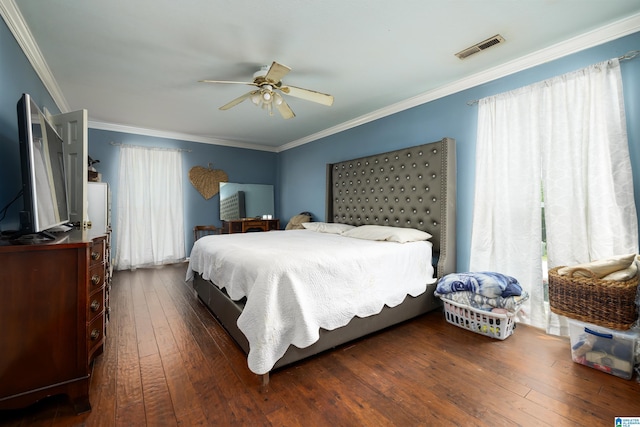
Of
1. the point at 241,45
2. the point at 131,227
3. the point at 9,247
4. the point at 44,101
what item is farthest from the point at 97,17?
the point at 131,227

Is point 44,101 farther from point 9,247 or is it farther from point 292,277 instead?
point 292,277

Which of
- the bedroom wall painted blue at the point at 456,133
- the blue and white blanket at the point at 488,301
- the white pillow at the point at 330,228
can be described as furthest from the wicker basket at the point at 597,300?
the white pillow at the point at 330,228

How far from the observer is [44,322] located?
4.11ft

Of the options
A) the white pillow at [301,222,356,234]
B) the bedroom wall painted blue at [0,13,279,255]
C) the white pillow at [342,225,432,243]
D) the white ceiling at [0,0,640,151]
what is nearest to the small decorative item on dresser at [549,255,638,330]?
the white pillow at [342,225,432,243]

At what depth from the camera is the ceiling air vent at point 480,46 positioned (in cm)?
199

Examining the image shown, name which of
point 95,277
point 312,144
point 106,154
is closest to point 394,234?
point 95,277

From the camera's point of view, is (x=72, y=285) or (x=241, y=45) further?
(x=241, y=45)

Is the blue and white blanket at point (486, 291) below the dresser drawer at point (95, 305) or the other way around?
below

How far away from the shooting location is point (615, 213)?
185cm

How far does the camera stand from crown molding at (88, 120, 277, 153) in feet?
13.3

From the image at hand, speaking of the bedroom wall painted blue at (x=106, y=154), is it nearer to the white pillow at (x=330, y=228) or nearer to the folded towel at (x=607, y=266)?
the white pillow at (x=330, y=228)

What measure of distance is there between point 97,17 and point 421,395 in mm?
3005

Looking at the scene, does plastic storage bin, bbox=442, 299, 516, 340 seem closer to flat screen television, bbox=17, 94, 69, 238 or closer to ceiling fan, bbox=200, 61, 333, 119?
ceiling fan, bbox=200, 61, 333, 119

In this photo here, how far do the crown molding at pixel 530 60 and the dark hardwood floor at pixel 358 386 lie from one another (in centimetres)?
220
